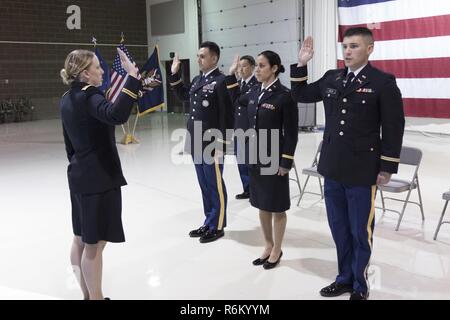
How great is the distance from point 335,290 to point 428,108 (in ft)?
25.5

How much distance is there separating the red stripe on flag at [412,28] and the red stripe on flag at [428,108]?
1.32 meters

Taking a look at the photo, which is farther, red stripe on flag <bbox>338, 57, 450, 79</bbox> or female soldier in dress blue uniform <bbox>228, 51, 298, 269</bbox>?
red stripe on flag <bbox>338, 57, 450, 79</bbox>

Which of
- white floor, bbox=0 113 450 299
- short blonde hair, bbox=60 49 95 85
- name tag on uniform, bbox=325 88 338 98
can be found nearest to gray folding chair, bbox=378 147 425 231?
white floor, bbox=0 113 450 299

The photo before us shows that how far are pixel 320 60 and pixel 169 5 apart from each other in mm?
7942

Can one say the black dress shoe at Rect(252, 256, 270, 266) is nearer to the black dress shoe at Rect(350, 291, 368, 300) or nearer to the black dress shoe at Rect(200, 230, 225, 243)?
the black dress shoe at Rect(200, 230, 225, 243)

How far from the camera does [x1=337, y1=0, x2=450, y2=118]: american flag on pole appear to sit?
9.09m

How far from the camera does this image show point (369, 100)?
2461mm

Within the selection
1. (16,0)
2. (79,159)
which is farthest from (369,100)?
(16,0)

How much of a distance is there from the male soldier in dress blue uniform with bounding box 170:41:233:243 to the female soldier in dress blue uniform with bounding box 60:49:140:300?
4.43ft

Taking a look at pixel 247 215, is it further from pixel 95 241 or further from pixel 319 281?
pixel 95 241

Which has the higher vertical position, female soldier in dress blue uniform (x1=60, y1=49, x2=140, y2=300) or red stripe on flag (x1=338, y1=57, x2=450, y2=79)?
red stripe on flag (x1=338, y1=57, x2=450, y2=79)

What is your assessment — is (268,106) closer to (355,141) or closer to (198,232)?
(355,141)

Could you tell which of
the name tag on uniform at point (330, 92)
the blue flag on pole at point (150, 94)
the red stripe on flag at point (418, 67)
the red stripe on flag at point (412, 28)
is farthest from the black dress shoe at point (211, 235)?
the red stripe on flag at point (412, 28)

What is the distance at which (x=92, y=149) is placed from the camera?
2316 millimetres
